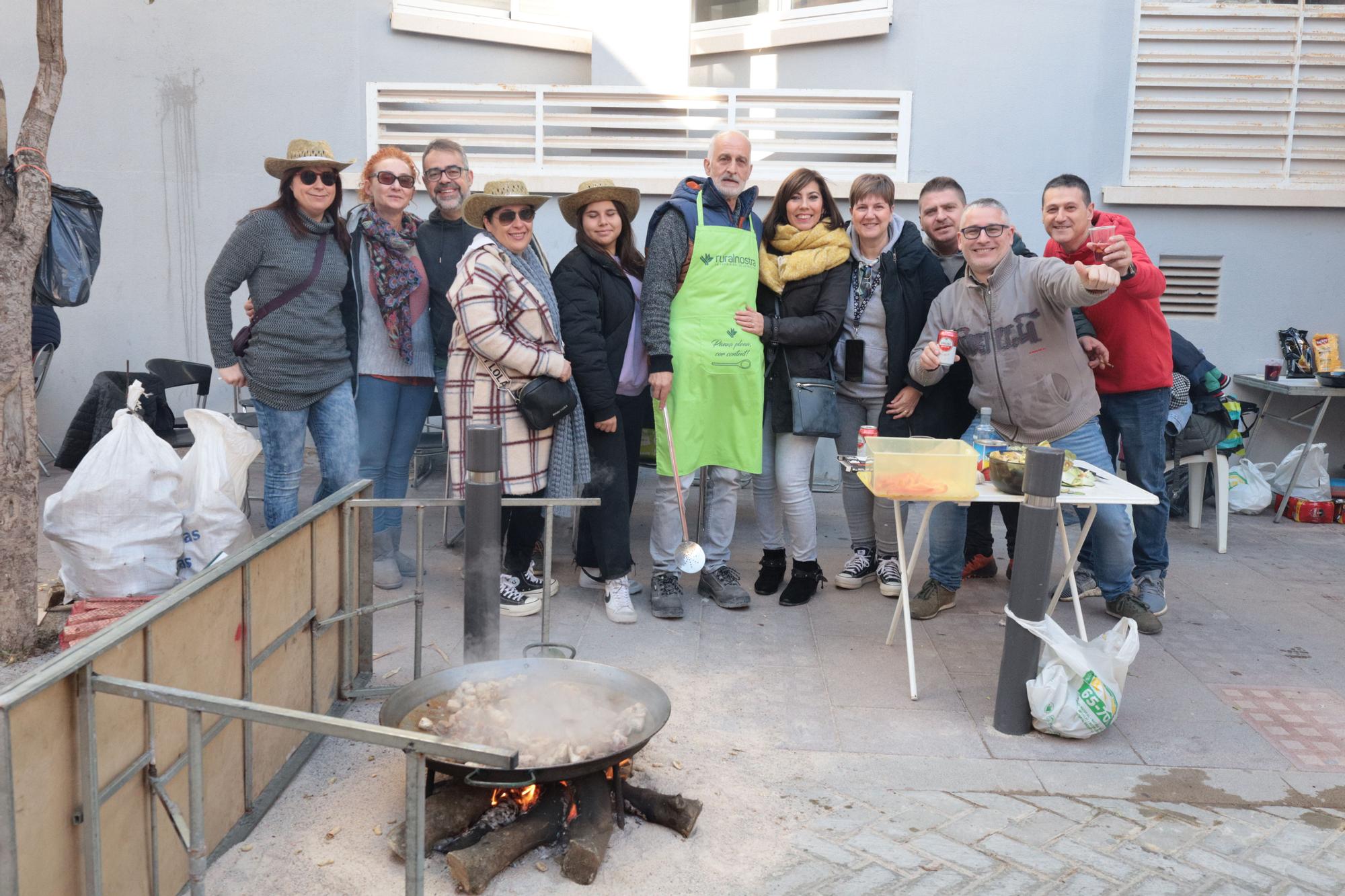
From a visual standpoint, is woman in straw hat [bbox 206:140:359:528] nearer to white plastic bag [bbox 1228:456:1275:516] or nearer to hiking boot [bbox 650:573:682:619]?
hiking boot [bbox 650:573:682:619]

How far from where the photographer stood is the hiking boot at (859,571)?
17.9 feet

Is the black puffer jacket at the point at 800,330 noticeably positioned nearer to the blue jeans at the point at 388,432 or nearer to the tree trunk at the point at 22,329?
the blue jeans at the point at 388,432

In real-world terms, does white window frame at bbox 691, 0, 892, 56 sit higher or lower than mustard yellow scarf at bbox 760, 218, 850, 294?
higher

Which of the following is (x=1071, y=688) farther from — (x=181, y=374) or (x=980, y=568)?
(x=181, y=374)

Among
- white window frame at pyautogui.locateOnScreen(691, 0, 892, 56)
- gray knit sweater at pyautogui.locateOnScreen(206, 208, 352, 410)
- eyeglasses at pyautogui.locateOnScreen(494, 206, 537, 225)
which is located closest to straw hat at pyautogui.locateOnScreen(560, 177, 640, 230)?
eyeglasses at pyautogui.locateOnScreen(494, 206, 537, 225)

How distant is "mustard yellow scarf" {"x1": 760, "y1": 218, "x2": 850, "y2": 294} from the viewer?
4957mm

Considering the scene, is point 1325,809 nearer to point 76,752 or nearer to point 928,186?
point 928,186

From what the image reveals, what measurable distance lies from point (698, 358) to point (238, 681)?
2550 millimetres

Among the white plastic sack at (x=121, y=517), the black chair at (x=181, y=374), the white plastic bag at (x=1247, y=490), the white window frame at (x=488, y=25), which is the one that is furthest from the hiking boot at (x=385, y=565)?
the white plastic bag at (x=1247, y=490)

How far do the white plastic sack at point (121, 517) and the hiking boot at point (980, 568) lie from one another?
12.9 feet

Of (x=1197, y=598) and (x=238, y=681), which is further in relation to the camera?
(x=1197, y=598)

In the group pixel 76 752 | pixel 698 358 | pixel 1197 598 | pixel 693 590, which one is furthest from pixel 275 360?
pixel 1197 598

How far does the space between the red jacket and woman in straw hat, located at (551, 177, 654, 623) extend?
1.98 metres

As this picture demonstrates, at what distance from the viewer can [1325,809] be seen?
10.9ft
